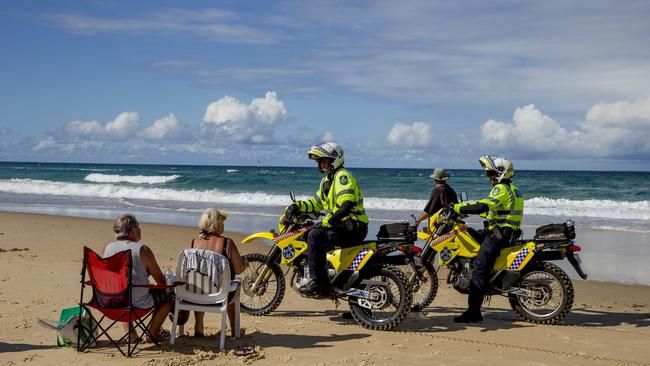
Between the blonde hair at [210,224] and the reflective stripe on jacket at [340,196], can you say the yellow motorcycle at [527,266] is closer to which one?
the reflective stripe on jacket at [340,196]

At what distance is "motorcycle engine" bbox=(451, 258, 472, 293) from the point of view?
25.2 feet

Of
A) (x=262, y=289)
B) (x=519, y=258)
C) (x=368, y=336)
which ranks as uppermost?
(x=519, y=258)

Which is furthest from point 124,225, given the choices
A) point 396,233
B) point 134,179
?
point 134,179

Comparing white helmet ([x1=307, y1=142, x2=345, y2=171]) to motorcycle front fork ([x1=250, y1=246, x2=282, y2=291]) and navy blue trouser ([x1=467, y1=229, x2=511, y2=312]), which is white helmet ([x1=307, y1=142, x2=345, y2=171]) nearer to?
motorcycle front fork ([x1=250, y1=246, x2=282, y2=291])

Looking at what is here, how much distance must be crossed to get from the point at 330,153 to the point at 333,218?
0.68 metres

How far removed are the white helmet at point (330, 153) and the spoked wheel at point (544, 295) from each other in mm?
2393

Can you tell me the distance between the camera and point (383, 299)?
707cm

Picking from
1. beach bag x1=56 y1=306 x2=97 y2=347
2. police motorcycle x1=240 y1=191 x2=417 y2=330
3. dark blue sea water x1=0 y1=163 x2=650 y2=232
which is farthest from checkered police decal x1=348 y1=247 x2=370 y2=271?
dark blue sea water x1=0 y1=163 x2=650 y2=232

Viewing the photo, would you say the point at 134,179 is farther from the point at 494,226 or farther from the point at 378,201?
the point at 494,226

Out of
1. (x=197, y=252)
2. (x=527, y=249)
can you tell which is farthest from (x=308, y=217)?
(x=527, y=249)

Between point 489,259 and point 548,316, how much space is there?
2.84ft

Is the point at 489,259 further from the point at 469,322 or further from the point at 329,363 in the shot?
the point at 329,363

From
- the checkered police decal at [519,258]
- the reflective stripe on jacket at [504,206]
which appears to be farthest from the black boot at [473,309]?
the reflective stripe on jacket at [504,206]

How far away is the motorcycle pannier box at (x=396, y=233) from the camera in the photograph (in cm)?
723
